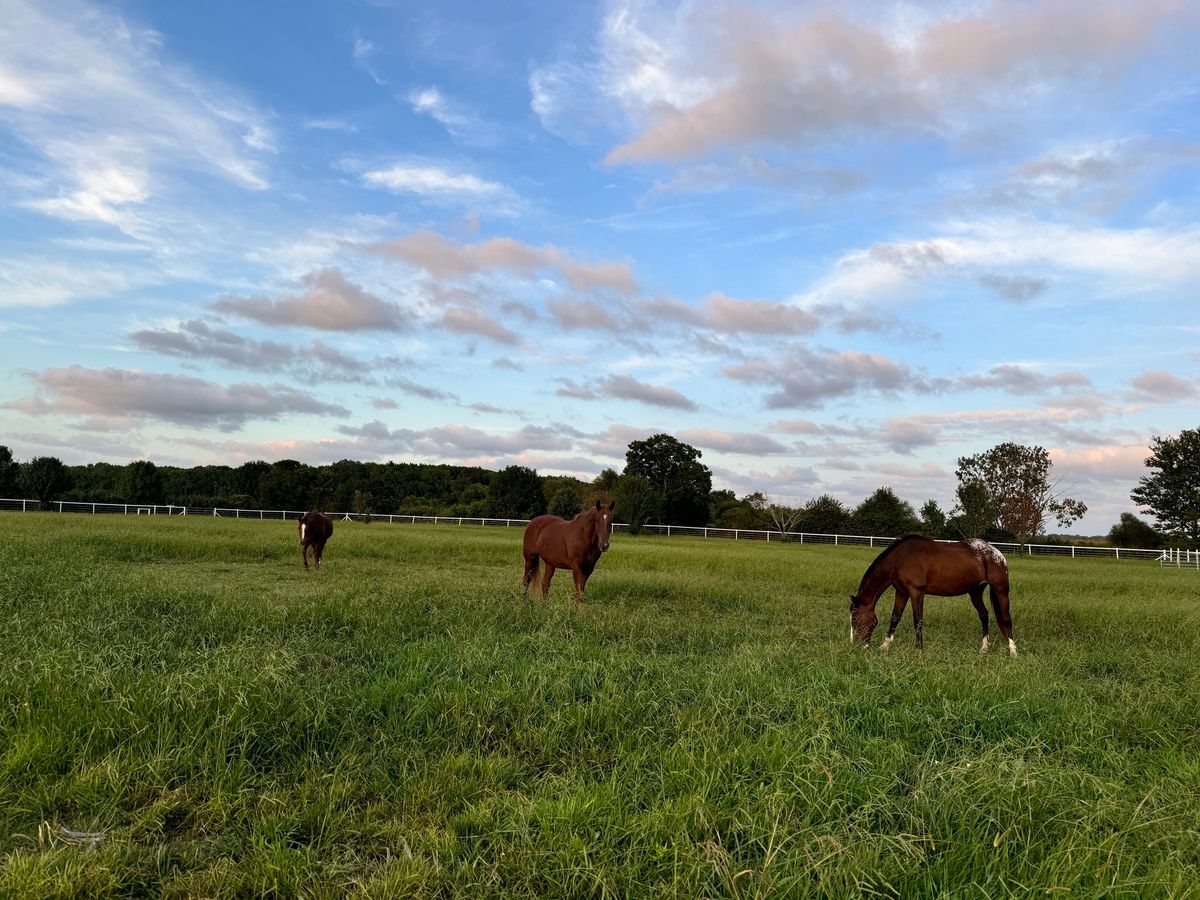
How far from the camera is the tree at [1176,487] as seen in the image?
5503cm

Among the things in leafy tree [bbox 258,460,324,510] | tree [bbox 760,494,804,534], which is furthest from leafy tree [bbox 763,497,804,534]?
leafy tree [bbox 258,460,324,510]

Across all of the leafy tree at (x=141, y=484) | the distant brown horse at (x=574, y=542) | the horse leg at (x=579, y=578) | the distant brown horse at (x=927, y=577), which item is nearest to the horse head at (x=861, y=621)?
the distant brown horse at (x=927, y=577)

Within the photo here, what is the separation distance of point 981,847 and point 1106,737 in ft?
9.46

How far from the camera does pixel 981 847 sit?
11.1 ft

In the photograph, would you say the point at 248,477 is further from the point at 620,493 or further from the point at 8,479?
the point at 620,493

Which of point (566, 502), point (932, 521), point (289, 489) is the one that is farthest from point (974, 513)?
point (289, 489)

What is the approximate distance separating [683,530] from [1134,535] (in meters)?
35.2

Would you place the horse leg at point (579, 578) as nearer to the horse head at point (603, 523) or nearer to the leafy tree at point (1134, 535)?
the horse head at point (603, 523)

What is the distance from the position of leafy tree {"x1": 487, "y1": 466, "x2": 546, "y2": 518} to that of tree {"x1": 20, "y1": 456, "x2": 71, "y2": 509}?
146 ft

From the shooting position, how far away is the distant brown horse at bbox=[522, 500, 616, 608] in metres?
11.9

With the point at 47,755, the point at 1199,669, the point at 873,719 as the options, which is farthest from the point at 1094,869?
the point at 1199,669

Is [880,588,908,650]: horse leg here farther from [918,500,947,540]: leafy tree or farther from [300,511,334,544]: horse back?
[918,500,947,540]: leafy tree

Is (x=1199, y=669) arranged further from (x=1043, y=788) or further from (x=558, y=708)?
(x=558, y=708)

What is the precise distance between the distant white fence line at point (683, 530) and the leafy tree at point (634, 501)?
1210mm
